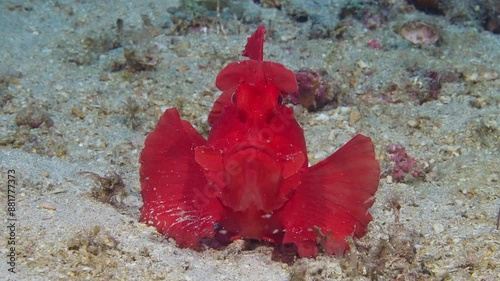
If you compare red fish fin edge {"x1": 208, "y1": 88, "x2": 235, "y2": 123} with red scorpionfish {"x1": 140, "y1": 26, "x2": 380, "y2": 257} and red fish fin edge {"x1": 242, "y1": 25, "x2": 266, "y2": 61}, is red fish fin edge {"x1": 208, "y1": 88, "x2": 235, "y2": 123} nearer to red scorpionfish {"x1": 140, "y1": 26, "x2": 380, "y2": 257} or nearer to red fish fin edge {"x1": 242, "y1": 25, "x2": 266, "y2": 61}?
red scorpionfish {"x1": 140, "y1": 26, "x2": 380, "y2": 257}

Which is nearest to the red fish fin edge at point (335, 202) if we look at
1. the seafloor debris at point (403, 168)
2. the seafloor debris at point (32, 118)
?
the seafloor debris at point (403, 168)

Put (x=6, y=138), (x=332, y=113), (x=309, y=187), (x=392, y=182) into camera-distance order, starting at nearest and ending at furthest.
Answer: (x=309, y=187) < (x=392, y=182) < (x=6, y=138) < (x=332, y=113)

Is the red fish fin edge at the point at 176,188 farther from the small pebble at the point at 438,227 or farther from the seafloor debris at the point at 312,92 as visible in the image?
the seafloor debris at the point at 312,92

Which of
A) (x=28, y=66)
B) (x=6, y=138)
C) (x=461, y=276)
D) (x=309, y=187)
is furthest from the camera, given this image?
(x=28, y=66)

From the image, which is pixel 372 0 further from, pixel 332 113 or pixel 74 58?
pixel 74 58

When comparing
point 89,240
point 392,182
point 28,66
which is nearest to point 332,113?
point 392,182

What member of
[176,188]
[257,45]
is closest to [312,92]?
[257,45]
